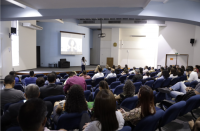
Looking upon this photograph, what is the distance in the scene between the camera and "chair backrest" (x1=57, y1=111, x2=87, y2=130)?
1.79 metres

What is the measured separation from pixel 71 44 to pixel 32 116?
1355 centimetres

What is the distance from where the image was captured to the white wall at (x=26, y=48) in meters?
10.3

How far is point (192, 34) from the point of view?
12.8 metres

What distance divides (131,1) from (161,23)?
390 inches

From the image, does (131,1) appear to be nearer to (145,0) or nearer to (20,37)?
(145,0)

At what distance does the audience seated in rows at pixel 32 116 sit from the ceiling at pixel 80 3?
198 inches

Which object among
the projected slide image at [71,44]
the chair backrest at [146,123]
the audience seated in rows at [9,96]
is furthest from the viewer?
the projected slide image at [71,44]

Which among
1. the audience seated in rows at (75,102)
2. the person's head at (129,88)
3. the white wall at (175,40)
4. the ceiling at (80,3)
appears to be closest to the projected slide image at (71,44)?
the ceiling at (80,3)

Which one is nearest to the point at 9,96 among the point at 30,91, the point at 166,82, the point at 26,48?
the point at 30,91

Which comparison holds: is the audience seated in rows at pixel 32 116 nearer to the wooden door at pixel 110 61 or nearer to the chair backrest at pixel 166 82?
the chair backrest at pixel 166 82

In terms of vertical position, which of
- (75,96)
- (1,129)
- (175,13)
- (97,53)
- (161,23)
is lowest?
(1,129)

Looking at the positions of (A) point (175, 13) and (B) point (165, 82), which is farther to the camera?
(A) point (175, 13)

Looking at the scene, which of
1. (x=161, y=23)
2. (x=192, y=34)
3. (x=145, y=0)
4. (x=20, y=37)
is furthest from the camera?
(x=161, y=23)

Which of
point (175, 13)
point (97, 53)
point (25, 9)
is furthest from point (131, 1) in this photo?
point (97, 53)
